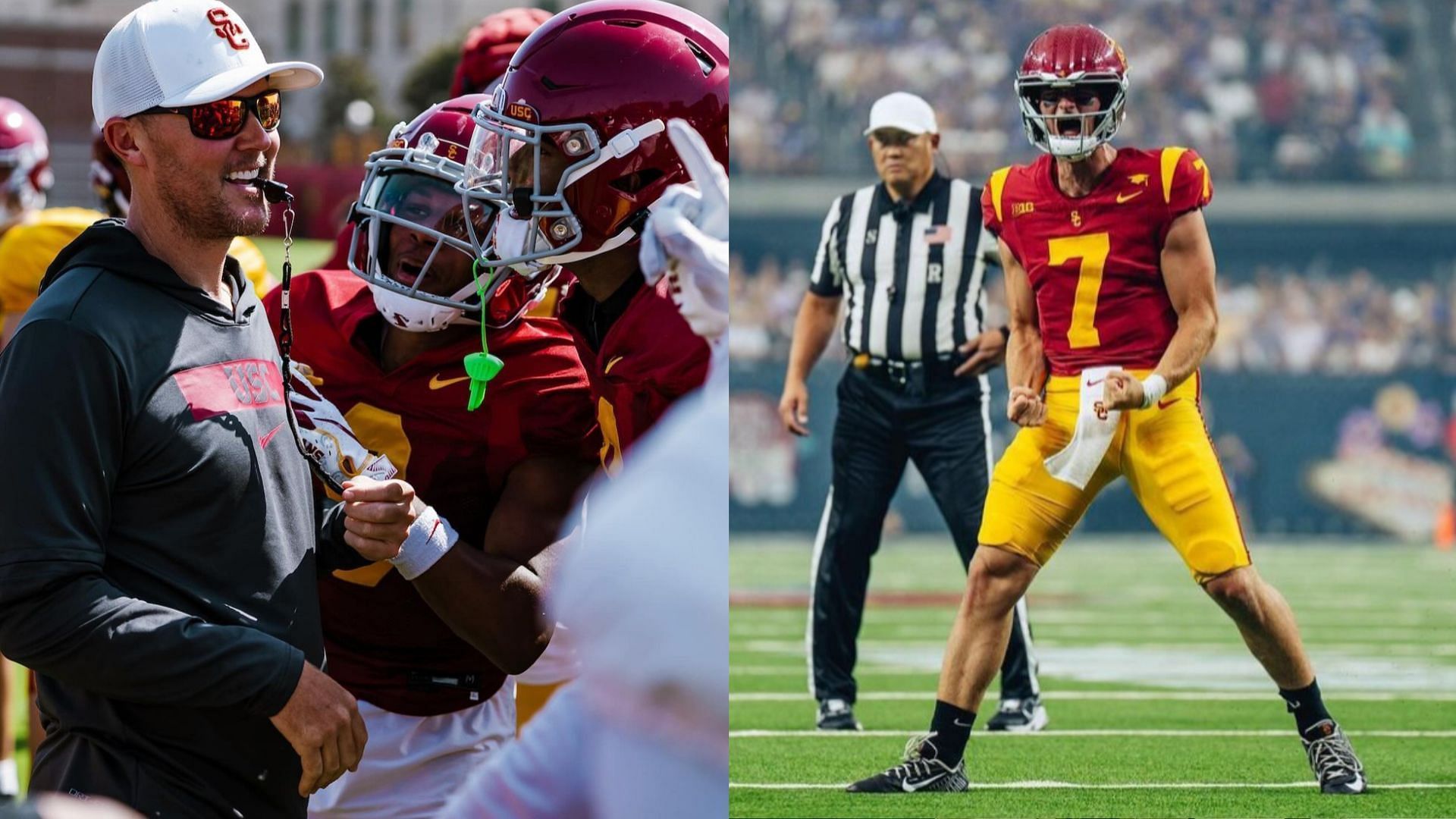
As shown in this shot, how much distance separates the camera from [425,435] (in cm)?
230

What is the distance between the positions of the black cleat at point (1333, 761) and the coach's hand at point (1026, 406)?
589mm

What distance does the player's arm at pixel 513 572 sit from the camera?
2.07 meters

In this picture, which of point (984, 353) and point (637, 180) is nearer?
point (637, 180)

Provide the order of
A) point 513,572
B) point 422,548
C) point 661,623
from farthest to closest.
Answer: point 513,572 < point 422,548 < point 661,623

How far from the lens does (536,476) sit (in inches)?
88.7

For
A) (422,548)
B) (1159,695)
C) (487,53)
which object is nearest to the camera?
(422,548)

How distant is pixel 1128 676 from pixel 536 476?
1532 millimetres

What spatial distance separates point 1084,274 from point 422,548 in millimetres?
984

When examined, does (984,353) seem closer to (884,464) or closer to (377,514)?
(884,464)

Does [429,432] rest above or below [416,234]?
below

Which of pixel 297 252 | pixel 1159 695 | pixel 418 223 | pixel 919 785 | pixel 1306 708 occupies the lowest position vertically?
pixel 297 252

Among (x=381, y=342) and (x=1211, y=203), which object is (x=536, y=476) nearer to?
(x=381, y=342)

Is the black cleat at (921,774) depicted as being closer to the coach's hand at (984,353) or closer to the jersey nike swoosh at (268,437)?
the coach's hand at (984,353)

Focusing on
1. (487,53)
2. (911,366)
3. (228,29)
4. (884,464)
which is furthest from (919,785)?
(487,53)
